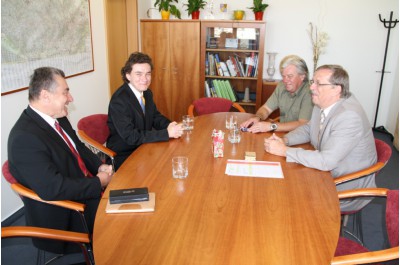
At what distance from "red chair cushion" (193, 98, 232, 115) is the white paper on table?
5.80 feet

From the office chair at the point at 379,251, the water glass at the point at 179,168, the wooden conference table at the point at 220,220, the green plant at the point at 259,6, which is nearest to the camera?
the wooden conference table at the point at 220,220

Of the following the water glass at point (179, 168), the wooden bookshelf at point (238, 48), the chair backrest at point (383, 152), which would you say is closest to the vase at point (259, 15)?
the wooden bookshelf at point (238, 48)

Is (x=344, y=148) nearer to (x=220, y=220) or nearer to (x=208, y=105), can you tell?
(x=220, y=220)

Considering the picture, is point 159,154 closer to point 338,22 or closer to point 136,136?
point 136,136

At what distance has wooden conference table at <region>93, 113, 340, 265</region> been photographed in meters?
1.17

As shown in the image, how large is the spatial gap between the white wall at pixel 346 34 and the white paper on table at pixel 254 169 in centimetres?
372

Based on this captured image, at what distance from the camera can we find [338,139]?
2010 mm

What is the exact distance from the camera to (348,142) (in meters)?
2.01

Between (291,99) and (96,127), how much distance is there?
1.79m

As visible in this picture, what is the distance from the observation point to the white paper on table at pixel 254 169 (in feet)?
6.02

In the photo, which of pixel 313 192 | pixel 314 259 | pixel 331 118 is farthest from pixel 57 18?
pixel 314 259

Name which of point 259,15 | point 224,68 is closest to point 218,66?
point 224,68

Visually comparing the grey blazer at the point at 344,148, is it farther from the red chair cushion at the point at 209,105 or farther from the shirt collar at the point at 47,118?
the red chair cushion at the point at 209,105

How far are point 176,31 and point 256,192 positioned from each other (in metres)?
3.88
